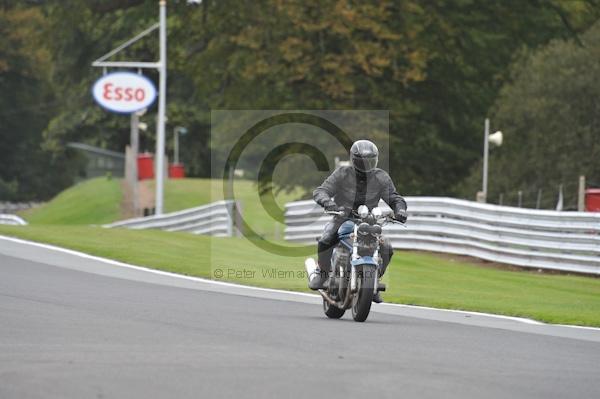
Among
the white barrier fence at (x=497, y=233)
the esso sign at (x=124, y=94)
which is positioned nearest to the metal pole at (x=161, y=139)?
the esso sign at (x=124, y=94)

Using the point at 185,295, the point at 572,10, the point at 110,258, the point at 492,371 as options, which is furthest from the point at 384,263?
the point at 572,10

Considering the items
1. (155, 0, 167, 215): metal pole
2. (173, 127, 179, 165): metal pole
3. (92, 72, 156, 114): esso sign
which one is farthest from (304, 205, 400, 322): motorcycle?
(173, 127, 179, 165): metal pole

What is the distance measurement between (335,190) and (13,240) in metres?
10.8

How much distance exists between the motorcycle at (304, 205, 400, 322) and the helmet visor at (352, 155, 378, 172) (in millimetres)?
391

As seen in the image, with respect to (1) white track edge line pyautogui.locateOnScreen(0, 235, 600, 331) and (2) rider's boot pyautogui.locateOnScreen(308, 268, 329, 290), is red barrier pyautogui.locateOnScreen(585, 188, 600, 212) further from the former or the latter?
(2) rider's boot pyautogui.locateOnScreen(308, 268, 329, 290)

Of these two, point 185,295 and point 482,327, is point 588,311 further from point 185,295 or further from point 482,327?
point 185,295

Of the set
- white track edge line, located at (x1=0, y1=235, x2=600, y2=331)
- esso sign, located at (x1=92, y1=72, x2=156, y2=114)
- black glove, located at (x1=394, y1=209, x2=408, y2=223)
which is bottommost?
white track edge line, located at (x1=0, y1=235, x2=600, y2=331)

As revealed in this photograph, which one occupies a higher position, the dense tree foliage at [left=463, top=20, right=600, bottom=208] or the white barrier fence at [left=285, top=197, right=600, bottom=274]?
the dense tree foliage at [left=463, top=20, right=600, bottom=208]

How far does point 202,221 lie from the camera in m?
32.9

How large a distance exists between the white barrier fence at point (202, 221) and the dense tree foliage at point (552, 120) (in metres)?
8.98

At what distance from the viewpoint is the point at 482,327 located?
12.8 meters

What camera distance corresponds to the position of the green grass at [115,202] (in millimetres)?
54531

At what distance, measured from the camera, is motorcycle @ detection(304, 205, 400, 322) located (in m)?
12.7

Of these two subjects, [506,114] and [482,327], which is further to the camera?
[506,114]
